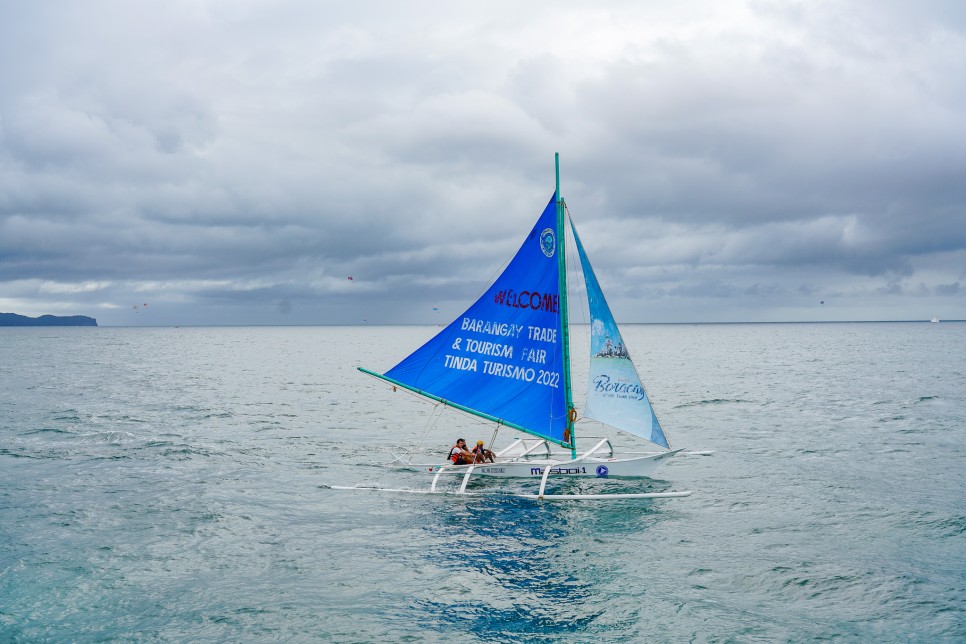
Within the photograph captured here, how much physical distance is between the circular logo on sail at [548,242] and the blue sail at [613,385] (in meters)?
1.95

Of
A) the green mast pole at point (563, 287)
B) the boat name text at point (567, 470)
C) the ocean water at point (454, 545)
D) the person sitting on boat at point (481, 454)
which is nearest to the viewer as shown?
the ocean water at point (454, 545)

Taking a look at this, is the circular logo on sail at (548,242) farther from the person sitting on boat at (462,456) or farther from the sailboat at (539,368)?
→ the person sitting on boat at (462,456)

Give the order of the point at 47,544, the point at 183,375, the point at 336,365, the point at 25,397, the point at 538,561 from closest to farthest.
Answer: the point at 538,561 → the point at 47,544 → the point at 25,397 → the point at 183,375 → the point at 336,365

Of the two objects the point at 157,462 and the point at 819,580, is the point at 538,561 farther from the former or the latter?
the point at 157,462

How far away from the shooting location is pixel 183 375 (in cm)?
9075

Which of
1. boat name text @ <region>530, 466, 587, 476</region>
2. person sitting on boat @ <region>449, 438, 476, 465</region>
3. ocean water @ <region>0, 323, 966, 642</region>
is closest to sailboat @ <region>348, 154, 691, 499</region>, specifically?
boat name text @ <region>530, 466, 587, 476</region>

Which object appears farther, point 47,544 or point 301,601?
point 47,544

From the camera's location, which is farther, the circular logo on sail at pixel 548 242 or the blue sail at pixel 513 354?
the blue sail at pixel 513 354

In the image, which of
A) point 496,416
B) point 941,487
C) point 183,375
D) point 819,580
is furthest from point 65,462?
point 183,375

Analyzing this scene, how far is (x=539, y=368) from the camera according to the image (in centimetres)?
2586

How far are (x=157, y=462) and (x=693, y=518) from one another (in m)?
24.9

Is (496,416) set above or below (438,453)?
above

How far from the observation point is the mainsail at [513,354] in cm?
2519

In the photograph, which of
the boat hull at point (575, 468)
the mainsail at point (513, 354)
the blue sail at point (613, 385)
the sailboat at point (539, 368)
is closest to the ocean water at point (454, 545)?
the boat hull at point (575, 468)
